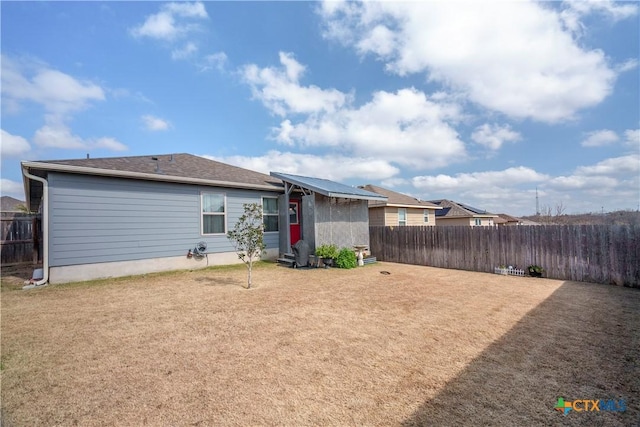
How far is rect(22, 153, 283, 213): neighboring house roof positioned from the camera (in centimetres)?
695

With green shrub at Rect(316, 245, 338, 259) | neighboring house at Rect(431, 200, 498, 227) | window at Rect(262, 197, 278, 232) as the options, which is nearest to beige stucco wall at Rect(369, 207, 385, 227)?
green shrub at Rect(316, 245, 338, 259)

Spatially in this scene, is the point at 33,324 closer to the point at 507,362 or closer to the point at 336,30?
the point at 507,362

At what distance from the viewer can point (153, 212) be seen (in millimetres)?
8383

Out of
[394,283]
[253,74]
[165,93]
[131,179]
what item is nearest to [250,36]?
[253,74]

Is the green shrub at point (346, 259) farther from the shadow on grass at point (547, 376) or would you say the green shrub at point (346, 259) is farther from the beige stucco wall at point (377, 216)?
the beige stucco wall at point (377, 216)

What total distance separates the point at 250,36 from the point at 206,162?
5.53 m

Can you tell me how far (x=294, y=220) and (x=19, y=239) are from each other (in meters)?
11.9

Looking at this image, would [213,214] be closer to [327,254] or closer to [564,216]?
[327,254]

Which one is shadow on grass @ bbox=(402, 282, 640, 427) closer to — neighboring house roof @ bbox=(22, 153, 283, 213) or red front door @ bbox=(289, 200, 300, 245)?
red front door @ bbox=(289, 200, 300, 245)

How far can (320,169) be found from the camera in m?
21.7

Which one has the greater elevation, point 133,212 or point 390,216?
point 133,212

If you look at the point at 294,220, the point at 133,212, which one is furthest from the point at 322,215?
the point at 133,212

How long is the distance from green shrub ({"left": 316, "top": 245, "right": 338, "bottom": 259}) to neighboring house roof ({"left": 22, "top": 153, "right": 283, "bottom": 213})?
3214 millimetres

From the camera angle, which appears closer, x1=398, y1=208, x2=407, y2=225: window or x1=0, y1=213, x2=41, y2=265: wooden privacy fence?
x1=0, y1=213, x2=41, y2=265: wooden privacy fence
